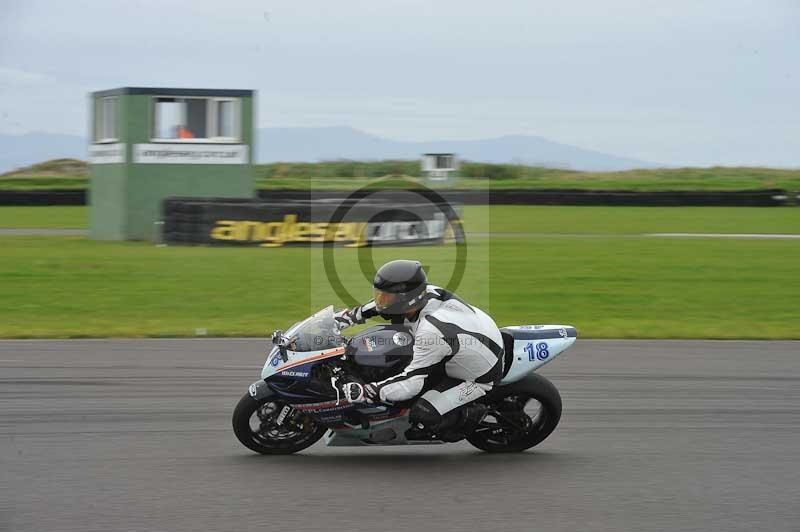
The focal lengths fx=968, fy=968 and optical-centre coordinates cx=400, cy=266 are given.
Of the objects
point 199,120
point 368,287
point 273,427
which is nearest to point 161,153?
point 199,120

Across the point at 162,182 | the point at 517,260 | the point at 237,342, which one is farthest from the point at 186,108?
the point at 237,342

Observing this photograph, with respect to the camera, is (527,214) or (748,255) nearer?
(748,255)

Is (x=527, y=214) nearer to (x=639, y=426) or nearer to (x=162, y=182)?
(x=162, y=182)

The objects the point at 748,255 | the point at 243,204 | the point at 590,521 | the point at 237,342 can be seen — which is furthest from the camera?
the point at 748,255

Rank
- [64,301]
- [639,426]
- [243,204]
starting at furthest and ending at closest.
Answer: [243,204] → [64,301] → [639,426]

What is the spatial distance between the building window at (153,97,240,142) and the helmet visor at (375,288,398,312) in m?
16.9

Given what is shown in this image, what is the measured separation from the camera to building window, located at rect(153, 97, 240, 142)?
21922mm

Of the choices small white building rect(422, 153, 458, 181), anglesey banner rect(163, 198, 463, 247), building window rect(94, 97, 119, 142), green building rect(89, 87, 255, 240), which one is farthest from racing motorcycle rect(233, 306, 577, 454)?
small white building rect(422, 153, 458, 181)

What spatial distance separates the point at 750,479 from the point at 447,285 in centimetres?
1127

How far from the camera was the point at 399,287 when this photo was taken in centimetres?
597

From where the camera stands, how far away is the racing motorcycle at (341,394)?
235 inches

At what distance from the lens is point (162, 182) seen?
A: 21.7m

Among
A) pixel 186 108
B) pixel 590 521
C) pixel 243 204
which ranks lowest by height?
pixel 590 521

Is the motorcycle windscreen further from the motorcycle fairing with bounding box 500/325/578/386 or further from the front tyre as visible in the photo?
the motorcycle fairing with bounding box 500/325/578/386
